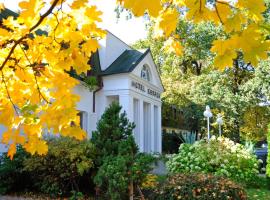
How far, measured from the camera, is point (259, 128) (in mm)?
29219

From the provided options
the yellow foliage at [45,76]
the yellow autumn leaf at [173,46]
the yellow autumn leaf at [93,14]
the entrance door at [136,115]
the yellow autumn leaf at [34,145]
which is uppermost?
the entrance door at [136,115]

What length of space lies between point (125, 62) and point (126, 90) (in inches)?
75.5

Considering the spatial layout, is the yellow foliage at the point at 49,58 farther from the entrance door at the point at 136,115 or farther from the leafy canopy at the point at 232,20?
the entrance door at the point at 136,115

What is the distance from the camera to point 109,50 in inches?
726

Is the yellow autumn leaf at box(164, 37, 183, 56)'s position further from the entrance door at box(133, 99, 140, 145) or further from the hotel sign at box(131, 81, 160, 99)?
the entrance door at box(133, 99, 140, 145)

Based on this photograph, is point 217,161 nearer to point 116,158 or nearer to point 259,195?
point 259,195

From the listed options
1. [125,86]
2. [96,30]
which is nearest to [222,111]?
[125,86]

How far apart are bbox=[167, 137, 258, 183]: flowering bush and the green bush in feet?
12.6

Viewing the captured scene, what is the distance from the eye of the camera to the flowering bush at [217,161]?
1216 centimetres

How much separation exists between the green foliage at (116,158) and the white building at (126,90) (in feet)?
19.7

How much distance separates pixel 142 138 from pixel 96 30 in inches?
656

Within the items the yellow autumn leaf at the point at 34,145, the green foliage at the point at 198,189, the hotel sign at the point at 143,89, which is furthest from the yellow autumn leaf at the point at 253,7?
the hotel sign at the point at 143,89

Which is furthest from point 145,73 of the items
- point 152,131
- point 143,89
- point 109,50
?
point 152,131

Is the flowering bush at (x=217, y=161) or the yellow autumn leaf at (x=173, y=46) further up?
the yellow autumn leaf at (x=173, y=46)
